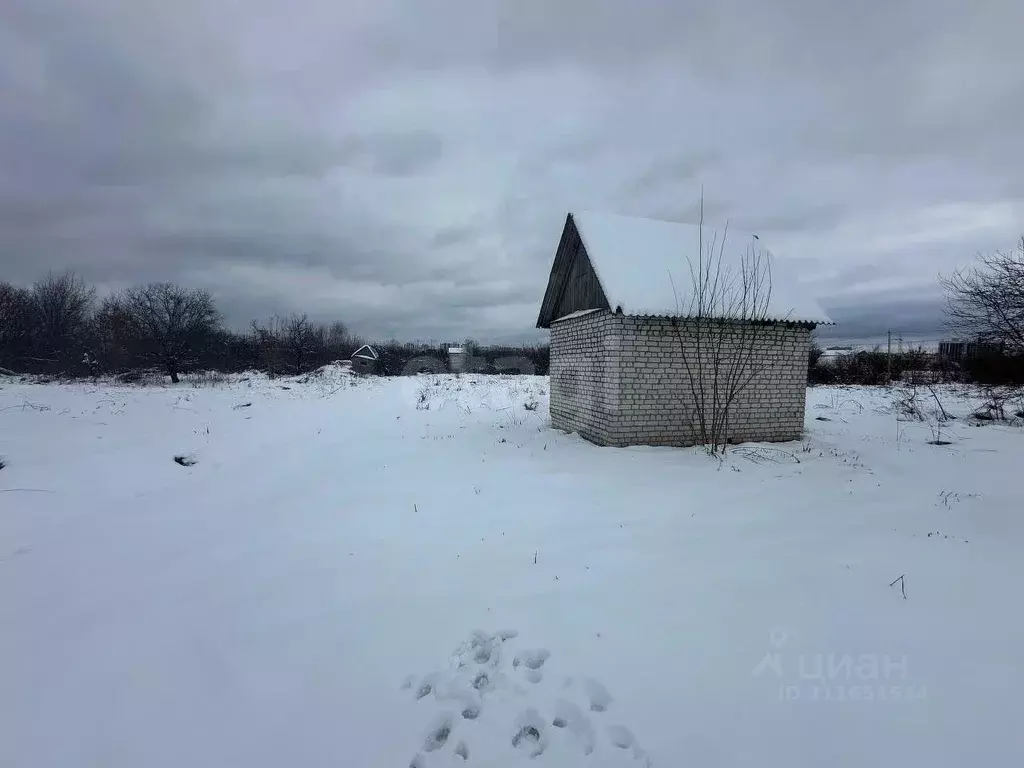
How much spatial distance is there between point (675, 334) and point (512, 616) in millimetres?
6264

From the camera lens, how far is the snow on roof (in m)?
7.95

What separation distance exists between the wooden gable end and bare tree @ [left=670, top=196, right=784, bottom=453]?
150cm

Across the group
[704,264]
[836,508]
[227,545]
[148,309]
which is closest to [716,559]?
[836,508]

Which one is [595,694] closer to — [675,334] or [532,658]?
[532,658]

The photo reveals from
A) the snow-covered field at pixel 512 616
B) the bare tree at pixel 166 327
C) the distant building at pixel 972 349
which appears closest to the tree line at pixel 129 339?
the bare tree at pixel 166 327

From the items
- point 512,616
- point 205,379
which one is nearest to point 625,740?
point 512,616

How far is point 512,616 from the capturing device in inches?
123

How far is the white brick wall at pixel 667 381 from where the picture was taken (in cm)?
796

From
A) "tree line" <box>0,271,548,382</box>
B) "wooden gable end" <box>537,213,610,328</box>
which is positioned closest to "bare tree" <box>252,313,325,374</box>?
"tree line" <box>0,271,548,382</box>

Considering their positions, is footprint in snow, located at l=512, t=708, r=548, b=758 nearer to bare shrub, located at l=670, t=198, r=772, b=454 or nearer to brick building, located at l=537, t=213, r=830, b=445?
brick building, located at l=537, t=213, r=830, b=445

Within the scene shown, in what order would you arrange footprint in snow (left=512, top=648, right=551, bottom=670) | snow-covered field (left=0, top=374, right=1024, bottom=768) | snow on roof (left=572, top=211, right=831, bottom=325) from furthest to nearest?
snow on roof (left=572, top=211, right=831, bottom=325), footprint in snow (left=512, top=648, right=551, bottom=670), snow-covered field (left=0, top=374, right=1024, bottom=768)

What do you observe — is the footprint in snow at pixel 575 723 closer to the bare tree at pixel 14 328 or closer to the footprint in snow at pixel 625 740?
the footprint in snow at pixel 625 740

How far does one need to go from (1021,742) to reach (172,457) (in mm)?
9893

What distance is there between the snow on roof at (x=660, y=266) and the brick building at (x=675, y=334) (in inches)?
1.0
